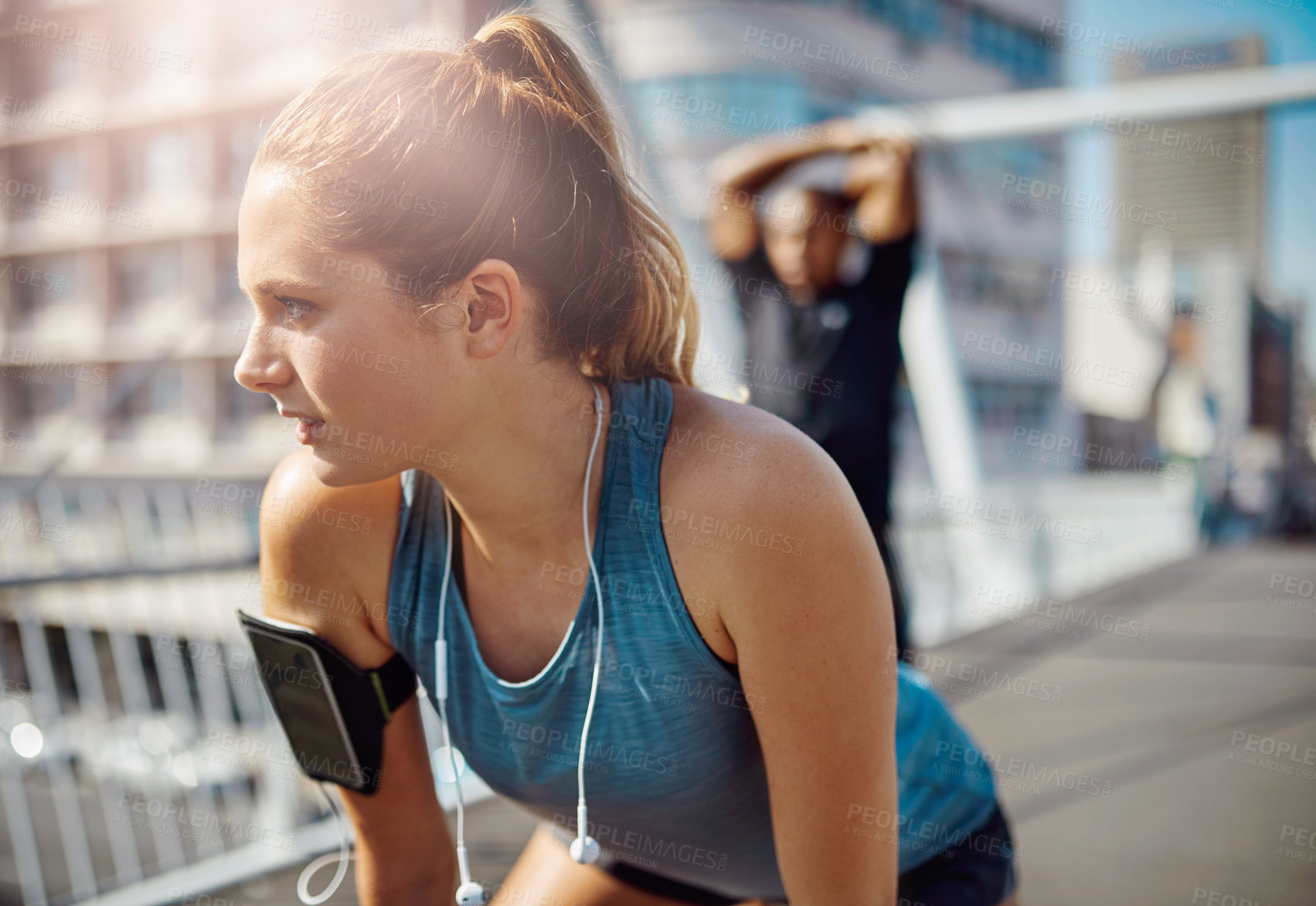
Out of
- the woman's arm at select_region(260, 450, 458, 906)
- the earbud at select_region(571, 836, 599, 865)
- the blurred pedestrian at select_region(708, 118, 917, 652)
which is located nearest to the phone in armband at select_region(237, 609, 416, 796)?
the woman's arm at select_region(260, 450, 458, 906)

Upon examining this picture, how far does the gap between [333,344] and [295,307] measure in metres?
0.05

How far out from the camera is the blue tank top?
3.14 feet

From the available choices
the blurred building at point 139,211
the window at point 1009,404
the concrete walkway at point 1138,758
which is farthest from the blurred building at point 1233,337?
the blurred building at point 139,211

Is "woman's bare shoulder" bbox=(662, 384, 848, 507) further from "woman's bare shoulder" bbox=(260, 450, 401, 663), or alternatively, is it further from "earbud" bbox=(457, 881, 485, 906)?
"earbud" bbox=(457, 881, 485, 906)

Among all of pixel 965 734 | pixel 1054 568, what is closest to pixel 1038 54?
pixel 1054 568

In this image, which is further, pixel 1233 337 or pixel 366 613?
pixel 1233 337

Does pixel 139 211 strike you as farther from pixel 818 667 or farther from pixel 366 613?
pixel 818 667

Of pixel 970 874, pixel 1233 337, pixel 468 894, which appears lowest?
pixel 1233 337

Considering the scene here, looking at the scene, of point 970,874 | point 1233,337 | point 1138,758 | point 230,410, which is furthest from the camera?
point 230,410

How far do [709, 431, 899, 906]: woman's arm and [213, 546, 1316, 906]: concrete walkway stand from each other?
1931mm

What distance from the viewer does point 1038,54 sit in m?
34.7

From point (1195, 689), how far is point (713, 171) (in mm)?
3737

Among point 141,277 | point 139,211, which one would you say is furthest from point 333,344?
point 141,277

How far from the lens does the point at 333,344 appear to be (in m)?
0.84
